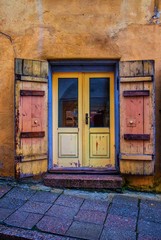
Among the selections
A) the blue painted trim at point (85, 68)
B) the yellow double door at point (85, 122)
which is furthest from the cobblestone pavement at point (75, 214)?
the blue painted trim at point (85, 68)

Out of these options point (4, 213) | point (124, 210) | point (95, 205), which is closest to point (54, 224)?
point (4, 213)

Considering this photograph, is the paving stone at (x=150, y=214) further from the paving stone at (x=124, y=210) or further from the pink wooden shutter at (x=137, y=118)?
the pink wooden shutter at (x=137, y=118)

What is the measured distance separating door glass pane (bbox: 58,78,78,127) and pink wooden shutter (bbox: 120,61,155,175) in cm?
98

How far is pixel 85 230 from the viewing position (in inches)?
124

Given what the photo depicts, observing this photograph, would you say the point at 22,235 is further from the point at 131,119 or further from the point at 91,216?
the point at 131,119

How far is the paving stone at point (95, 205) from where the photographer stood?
12.6ft

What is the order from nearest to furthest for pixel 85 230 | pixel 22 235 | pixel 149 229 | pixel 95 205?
pixel 22 235 < pixel 85 230 < pixel 149 229 < pixel 95 205

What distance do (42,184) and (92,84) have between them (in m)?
2.14

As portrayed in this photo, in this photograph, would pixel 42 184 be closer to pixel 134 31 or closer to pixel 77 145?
pixel 77 145

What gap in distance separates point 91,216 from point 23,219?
0.92 metres

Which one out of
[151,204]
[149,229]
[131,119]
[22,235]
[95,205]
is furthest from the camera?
[131,119]

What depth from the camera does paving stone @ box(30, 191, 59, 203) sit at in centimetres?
405

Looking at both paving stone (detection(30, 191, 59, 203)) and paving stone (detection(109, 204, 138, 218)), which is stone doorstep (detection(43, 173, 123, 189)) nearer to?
paving stone (detection(30, 191, 59, 203))

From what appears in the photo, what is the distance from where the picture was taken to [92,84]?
507cm
